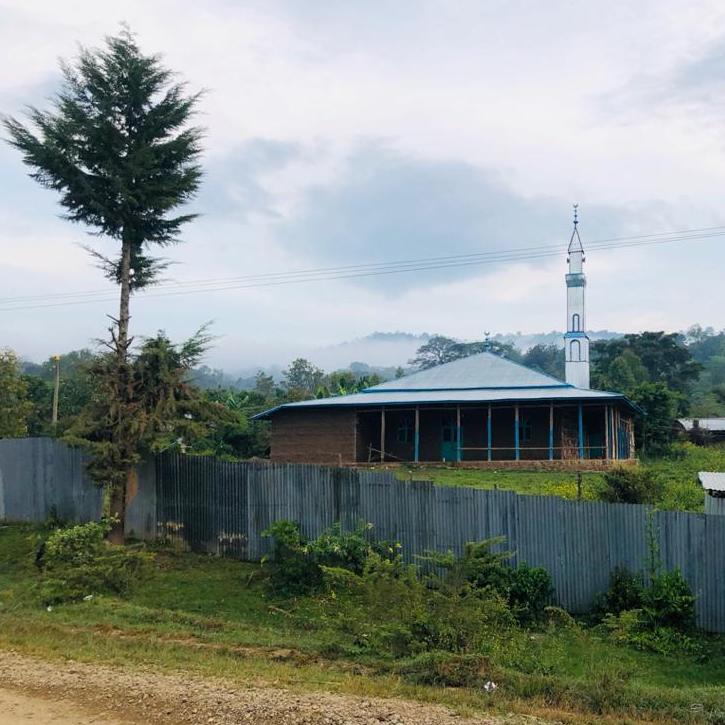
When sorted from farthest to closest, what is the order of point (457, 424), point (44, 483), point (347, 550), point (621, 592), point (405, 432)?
point (405, 432), point (457, 424), point (44, 483), point (347, 550), point (621, 592)

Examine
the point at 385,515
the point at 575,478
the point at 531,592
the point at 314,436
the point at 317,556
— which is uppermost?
the point at 314,436

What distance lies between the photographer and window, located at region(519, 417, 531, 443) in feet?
97.5

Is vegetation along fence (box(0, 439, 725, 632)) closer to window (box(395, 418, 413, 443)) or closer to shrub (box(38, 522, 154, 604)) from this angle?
shrub (box(38, 522, 154, 604))

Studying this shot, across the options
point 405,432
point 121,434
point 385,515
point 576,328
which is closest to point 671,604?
point 385,515

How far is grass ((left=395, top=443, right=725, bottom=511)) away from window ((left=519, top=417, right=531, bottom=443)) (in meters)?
3.62

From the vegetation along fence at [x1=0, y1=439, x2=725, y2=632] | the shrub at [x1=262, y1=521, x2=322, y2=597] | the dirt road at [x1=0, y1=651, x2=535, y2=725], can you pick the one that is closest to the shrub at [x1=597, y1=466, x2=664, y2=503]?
the vegetation along fence at [x1=0, y1=439, x2=725, y2=632]

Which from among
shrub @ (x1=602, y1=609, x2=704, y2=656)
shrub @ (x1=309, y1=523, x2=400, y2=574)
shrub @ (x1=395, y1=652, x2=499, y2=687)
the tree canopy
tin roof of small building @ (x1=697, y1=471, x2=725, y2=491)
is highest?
the tree canopy

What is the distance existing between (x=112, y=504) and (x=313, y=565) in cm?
599

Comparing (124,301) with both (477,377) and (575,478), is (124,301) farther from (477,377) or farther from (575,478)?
(477,377)

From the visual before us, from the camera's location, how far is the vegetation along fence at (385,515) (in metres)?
11.5

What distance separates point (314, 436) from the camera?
2988 centimetres

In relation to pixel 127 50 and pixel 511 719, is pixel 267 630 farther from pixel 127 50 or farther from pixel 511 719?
pixel 127 50

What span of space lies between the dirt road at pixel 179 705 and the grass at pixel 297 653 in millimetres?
429

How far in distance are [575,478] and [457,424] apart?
6.85 m
